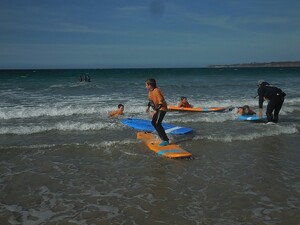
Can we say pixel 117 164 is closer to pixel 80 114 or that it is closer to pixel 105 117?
pixel 105 117

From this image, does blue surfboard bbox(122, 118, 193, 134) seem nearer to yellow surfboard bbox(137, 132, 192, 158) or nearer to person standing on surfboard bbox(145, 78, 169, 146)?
yellow surfboard bbox(137, 132, 192, 158)

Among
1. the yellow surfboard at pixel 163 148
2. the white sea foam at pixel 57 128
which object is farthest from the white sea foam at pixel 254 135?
the white sea foam at pixel 57 128

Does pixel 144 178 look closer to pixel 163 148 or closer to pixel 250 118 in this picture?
pixel 163 148

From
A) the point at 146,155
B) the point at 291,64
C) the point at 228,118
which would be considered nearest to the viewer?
the point at 146,155

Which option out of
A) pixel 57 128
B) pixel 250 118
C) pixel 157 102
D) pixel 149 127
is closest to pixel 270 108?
pixel 250 118

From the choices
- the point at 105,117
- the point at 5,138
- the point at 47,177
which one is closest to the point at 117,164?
the point at 47,177

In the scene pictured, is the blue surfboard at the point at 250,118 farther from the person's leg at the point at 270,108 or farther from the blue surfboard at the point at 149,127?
the blue surfboard at the point at 149,127

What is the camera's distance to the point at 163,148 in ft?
26.7

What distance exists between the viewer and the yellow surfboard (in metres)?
7.66

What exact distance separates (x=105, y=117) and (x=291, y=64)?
6588 inches

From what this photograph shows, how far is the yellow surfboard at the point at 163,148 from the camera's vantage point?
25.1 ft

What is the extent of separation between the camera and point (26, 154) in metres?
8.08

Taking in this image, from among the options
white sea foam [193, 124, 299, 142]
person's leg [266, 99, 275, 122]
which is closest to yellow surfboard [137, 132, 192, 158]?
Result: white sea foam [193, 124, 299, 142]

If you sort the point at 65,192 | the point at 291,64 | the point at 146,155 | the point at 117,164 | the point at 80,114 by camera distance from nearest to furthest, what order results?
the point at 65,192 < the point at 117,164 < the point at 146,155 < the point at 80,114 < the point at 291,64
